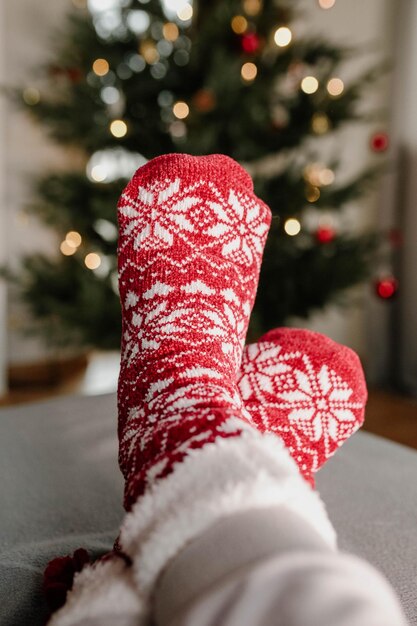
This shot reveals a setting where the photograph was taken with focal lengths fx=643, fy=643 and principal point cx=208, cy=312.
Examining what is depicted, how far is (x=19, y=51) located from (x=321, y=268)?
1487mm

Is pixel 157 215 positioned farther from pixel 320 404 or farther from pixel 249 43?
pixel 249 43

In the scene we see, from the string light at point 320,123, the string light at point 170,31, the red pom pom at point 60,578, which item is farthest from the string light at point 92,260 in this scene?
the red pom pom at point 60,578

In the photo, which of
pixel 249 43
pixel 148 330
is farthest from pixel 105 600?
pixel 249 43

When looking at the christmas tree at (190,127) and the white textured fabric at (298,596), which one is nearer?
the white textured fabric at (298,596)

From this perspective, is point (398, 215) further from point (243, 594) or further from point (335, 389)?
point (243, 594)

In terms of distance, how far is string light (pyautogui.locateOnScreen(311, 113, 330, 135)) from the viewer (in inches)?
81.8

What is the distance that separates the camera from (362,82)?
2064mm

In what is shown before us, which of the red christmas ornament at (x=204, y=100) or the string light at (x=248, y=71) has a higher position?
the string light at (x=248, y=71)

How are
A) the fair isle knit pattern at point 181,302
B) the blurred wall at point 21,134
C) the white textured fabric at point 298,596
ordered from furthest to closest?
the blurred wall at point 21,134 → the fair isle knit pattern at point 181,302 → the white textured fabric at point 298,596

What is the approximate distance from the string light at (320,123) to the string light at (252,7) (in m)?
0.37

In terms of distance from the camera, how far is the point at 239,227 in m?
0.75

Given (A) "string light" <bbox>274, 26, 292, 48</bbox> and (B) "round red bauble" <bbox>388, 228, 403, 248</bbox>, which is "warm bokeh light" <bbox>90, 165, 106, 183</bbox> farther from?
(B) "round red bauble" <bbox>388, 228, 403, 248</bbox>

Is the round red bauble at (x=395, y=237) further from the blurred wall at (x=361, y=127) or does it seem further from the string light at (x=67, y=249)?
the string light at (x=67, y=249)

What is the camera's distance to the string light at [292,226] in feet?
6.70
